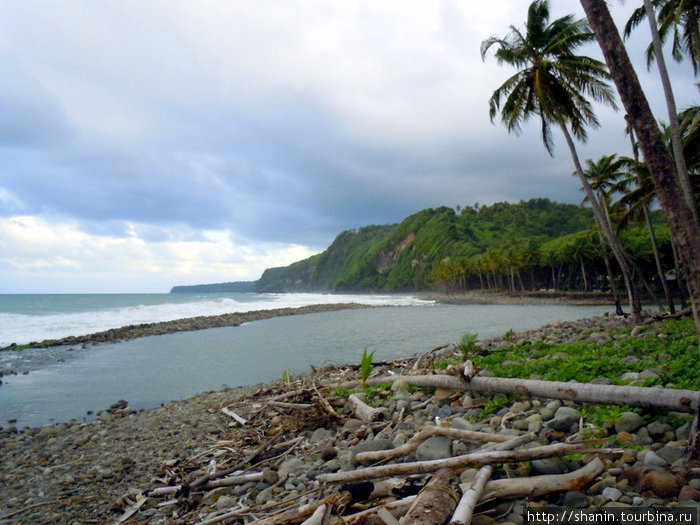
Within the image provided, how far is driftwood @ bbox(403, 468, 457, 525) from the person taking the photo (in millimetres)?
2938

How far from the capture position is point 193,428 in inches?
353

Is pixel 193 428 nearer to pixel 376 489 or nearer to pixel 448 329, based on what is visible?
pixel 376 489

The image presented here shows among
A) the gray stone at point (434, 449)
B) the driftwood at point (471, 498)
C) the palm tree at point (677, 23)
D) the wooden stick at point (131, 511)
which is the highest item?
the palm tree at point (677, 23)

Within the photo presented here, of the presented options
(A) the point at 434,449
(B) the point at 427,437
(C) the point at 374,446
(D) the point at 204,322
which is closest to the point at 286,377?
(C) the point at 374,446

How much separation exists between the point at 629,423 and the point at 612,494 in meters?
1.42

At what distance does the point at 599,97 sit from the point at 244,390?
17.5 metres

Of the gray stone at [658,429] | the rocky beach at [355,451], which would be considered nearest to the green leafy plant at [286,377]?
the rocky beach at [355,451]

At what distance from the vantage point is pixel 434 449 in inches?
167

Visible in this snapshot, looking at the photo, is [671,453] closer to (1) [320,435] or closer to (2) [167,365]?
(1) [320,435]

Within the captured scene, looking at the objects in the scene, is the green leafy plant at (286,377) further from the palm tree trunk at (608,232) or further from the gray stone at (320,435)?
the palm tree trunk at (608,232)

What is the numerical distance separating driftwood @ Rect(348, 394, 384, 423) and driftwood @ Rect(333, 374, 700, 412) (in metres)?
1.11

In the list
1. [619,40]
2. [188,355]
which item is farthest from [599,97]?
[188,355]

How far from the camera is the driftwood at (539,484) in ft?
10.7

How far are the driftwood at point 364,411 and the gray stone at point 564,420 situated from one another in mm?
2662
